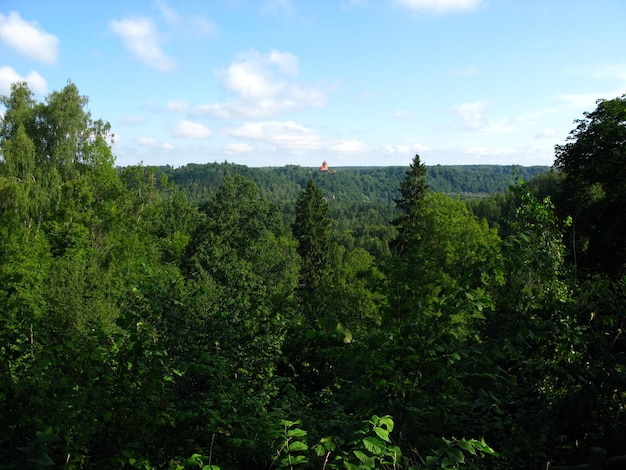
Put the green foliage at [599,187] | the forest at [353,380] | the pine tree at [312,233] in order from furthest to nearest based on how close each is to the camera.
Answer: the pine tree at [312,233], the green foliage at [599,187], the forest at [353,380]

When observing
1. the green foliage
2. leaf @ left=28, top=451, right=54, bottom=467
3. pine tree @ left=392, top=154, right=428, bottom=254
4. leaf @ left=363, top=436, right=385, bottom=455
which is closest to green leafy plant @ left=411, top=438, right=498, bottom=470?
leaf @ left=363, top=436, right=385, bottom=455

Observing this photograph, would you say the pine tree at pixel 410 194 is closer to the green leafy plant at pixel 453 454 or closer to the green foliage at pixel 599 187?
the green foliage at pixel 599 187

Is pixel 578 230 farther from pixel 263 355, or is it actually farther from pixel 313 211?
pixel 313 211

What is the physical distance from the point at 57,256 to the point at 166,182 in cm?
879

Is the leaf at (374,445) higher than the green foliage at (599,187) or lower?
lower

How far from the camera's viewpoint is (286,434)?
103 inches

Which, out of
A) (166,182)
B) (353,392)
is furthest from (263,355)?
(166,182)

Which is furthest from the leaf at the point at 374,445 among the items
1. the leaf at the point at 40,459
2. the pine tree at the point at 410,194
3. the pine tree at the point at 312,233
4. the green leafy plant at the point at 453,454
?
the pine tree at the point at 312,233

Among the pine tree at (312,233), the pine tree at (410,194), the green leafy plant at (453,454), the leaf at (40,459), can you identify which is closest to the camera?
the leaf at (40,459)

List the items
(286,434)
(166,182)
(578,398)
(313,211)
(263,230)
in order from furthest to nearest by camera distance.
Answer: (313,211) < (166,182) < (263,230) < (578,398) < (286,434)

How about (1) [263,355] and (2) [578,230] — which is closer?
(1) [263,355]

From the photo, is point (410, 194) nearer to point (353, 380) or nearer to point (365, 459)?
point (353, 380)

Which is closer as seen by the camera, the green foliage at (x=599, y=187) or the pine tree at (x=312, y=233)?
the green foliage at (x=599, y=187)

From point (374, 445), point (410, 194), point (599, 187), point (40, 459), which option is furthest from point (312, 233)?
point (40, 459)
